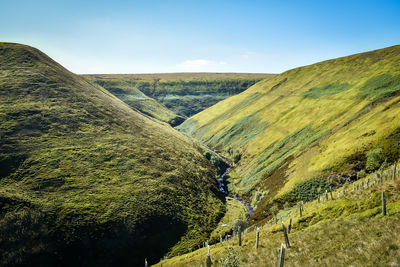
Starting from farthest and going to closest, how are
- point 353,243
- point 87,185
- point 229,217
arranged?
point 229,217 → point 87,185 → point 353,243

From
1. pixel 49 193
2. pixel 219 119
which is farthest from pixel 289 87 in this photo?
pixel 49 193

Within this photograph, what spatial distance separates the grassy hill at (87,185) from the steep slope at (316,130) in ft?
64.7

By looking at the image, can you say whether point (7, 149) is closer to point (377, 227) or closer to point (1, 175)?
point (1, 175)

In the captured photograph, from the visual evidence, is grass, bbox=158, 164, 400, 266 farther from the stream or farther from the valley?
the stream

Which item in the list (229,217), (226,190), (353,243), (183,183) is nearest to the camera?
(353,243)

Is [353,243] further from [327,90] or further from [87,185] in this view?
[327,90]

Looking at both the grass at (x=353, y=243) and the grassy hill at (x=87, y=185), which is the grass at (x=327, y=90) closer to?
the grassy hill at (x=87, y=185)

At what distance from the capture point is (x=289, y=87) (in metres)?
162

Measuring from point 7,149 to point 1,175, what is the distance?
9545mm

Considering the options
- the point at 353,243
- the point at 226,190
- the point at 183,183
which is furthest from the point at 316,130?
the point at 353,243

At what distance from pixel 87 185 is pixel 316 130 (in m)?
80.1

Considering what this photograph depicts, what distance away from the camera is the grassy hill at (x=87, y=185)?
3881 centimetres

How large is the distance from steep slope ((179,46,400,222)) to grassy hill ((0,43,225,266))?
64.7 feet

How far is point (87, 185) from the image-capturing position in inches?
2093
